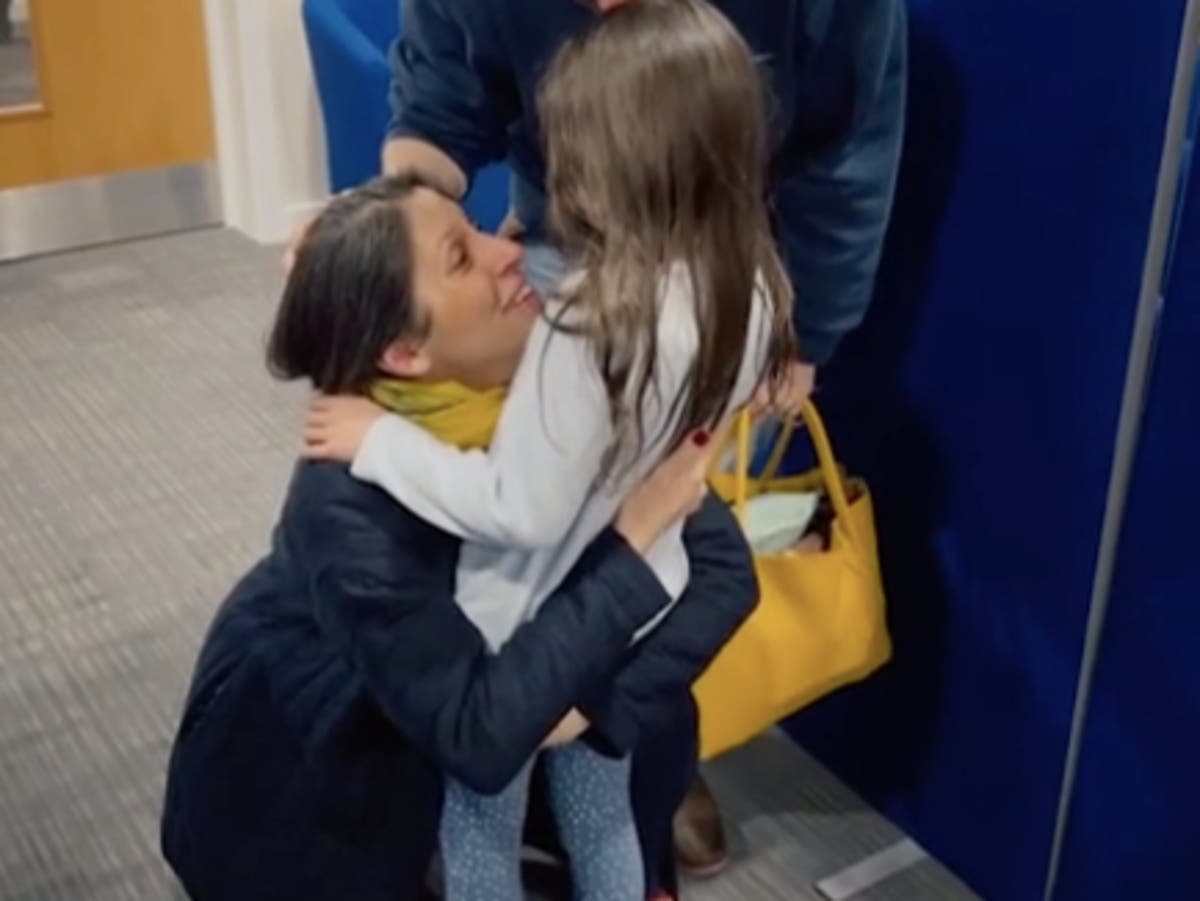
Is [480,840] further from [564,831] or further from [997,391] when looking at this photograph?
[997,391]

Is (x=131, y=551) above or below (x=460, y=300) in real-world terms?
below

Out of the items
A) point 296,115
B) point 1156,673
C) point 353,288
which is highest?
point 353,288

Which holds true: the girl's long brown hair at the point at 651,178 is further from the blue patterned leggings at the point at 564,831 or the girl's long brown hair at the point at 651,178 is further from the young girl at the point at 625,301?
the blue patterned leggings at the point at 564,831

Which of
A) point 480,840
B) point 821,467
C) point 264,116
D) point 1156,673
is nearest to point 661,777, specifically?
point 480,840

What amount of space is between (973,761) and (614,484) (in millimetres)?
676

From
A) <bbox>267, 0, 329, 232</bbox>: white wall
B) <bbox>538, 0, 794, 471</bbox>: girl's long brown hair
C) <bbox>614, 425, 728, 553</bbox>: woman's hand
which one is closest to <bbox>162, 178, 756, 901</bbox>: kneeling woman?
<bbox>614, 425, 728, 553</bbox>: woman's hand

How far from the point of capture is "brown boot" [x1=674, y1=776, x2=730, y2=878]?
6.22ft

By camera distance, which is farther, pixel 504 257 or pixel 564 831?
pixel 564 831

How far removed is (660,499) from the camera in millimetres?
1401

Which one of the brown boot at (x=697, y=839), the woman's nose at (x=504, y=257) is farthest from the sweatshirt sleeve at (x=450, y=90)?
the brown boot at (x=697, y=839)

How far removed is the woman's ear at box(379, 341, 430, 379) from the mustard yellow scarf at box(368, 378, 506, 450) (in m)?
0.02

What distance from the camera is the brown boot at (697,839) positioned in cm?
190

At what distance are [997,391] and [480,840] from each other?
62cm

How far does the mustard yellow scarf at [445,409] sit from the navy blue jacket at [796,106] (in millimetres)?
331
